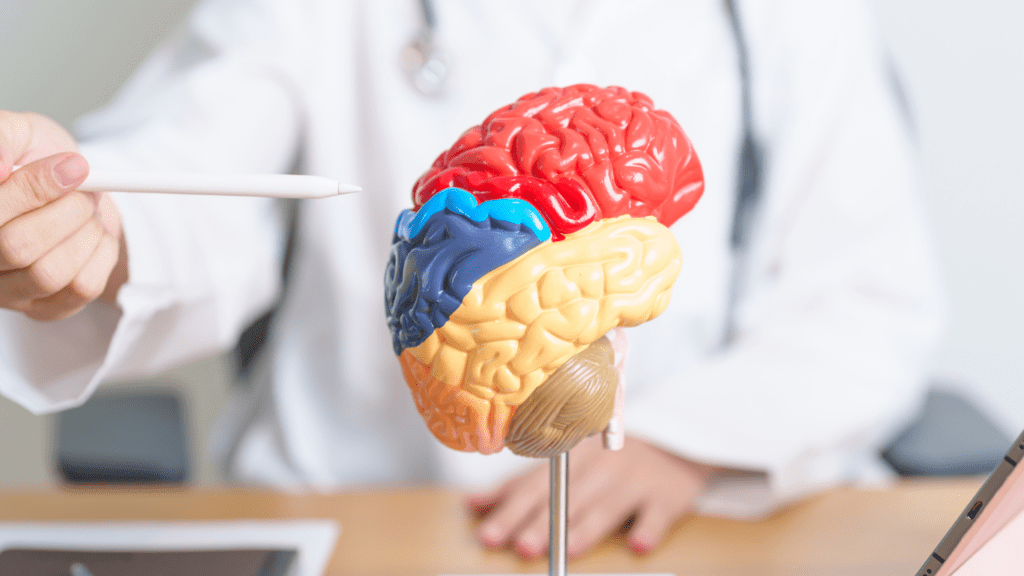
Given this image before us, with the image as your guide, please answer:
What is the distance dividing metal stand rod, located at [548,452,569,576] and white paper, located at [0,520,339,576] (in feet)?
0.68

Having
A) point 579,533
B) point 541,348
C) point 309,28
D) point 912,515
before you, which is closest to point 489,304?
point 541,348

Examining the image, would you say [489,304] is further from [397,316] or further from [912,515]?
[912,515]

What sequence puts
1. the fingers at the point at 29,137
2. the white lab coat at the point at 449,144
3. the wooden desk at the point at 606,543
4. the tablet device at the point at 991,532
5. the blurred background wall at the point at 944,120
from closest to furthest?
the tablet device at the point at 991,532 → the fingers at the point at 29,137 → the wooden desk at the point at 606,543 → the white lab coat at the point at 449,144 → the blurred background wall at the point at 944,120

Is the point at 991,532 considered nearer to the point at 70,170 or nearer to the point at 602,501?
the point at 602,501

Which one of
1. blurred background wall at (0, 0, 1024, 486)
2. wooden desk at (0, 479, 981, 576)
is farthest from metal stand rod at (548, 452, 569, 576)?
blurred background wall at (0, 0, 1024, 486)

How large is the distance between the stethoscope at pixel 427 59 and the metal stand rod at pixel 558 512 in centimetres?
49

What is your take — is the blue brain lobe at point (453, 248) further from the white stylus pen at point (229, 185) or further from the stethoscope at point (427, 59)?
the stethoscope at point (427, 59)

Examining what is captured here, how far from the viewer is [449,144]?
29.2 inches

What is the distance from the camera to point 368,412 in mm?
776

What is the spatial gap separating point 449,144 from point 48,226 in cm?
44

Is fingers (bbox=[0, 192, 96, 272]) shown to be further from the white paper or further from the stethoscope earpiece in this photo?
the stethoscope earpiece

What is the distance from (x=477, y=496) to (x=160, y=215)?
13.7 inches

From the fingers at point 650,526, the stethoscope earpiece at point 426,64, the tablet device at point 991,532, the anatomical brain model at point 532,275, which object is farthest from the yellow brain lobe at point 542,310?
the stethoscope earpiece at point 426,64

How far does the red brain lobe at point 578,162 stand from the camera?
0.31m
